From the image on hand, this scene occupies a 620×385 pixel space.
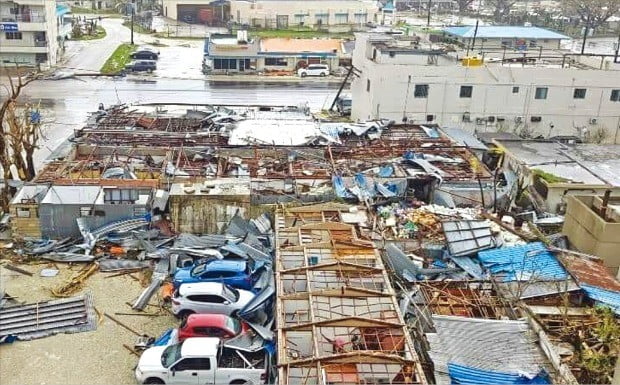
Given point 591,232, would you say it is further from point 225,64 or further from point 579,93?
point 225,64

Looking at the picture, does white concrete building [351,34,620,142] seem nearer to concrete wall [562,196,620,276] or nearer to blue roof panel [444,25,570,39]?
blue roof panel [444,25,570,39]

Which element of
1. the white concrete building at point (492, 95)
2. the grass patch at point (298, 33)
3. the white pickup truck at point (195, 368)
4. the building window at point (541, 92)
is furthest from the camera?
the grass patch at point (298, 33)

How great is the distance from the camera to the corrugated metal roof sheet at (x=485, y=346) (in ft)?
44.4

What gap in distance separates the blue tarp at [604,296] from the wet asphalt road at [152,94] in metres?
26.6

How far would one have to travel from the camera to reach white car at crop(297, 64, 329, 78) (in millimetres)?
50219

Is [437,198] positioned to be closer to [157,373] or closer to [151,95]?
[157,373]

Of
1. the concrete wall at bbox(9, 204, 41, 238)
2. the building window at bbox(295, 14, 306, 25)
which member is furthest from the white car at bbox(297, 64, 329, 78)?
the concrete wall at bbox(9, 204, 41, 238)

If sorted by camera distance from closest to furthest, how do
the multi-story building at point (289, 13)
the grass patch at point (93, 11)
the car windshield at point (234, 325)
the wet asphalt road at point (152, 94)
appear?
the car windshield at point (234, 325), the wet asphalt road at point (152, 94), the multi-story building at point (289, 13), the grass patch at point (93, 11)

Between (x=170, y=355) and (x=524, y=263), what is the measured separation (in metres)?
9.75

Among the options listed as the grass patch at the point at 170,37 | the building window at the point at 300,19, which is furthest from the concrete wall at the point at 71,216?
the building window at the point at 300,19

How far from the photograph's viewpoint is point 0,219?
21906 mm

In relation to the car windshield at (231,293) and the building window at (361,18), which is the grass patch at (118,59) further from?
the car windshield at (231,293)

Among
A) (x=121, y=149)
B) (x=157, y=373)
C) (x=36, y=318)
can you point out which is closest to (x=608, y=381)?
(x=157, y=373)

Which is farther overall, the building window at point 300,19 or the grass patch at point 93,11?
the grass patch at point 93,11
